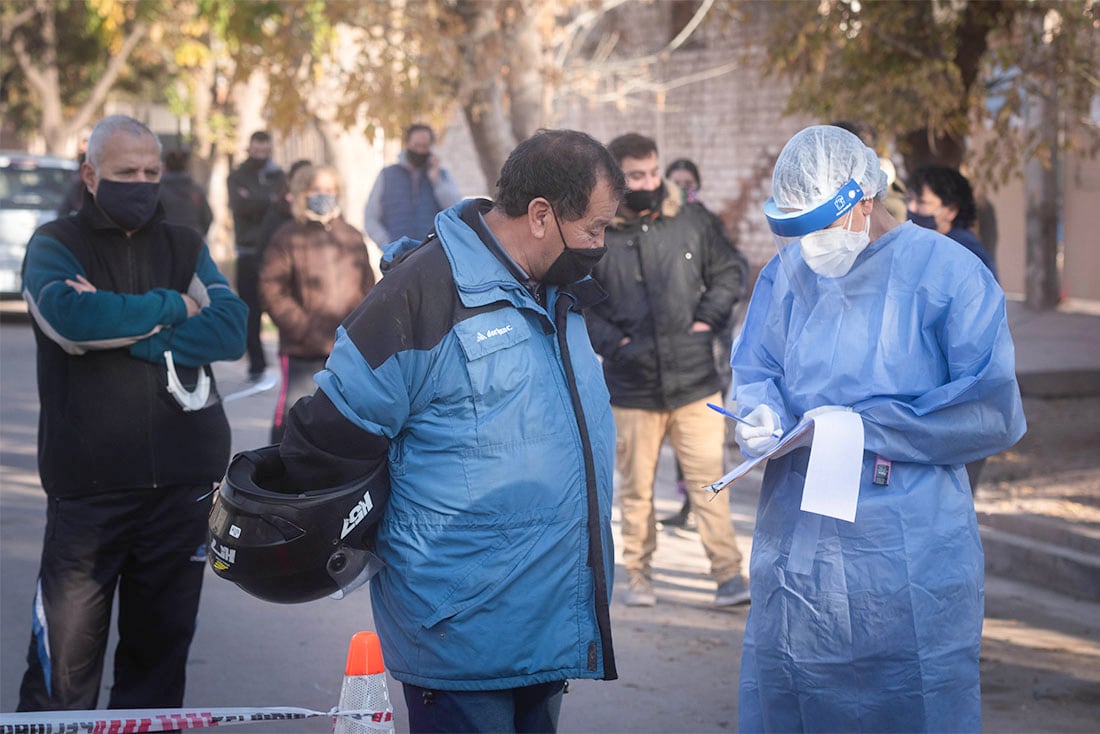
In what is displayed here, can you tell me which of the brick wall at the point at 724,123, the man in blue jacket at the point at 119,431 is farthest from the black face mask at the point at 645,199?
the brick wall at the point at 724,123

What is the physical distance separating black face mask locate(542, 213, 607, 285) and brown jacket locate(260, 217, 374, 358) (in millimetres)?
4724

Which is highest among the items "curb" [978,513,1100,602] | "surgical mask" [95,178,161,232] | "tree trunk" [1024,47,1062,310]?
"surgical mask" [95,178,161,232]

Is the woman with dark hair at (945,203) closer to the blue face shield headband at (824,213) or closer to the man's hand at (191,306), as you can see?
the blue face shield headband at (824,213)

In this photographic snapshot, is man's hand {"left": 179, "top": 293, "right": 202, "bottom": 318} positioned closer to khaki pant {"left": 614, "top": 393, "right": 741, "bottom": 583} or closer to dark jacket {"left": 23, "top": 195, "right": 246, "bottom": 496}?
dark jacket {"left": 23, "top": 195, "right": 246, "bottom": 496}

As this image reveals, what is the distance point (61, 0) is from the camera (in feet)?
96.6

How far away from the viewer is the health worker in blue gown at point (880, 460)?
3.50 meters

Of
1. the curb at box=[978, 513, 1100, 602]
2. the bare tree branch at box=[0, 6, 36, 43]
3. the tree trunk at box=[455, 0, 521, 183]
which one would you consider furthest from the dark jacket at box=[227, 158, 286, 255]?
the bare tree branch at box=[0, 6, 36, 43]

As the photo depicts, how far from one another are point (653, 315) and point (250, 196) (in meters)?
7.18

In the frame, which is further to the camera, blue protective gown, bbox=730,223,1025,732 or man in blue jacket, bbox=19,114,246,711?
man in blue jacket, bbox=19,114,246,711

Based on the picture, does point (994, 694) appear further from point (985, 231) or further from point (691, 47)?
point (691, 47)

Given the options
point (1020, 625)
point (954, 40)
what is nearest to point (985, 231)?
point (954, 40)

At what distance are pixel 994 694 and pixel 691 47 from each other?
47.4ft

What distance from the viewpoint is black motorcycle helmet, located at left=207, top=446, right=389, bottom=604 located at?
3.06 metres

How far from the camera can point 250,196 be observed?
13.1 metres
